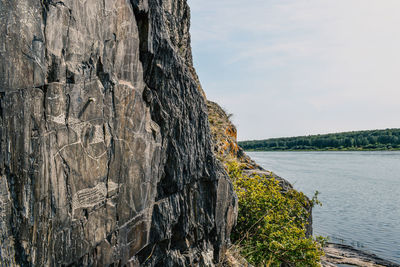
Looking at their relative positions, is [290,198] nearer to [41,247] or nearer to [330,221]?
[41,247]

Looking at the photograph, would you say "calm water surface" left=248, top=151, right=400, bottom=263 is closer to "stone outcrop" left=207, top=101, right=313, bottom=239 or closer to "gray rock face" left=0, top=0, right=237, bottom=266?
"stone outcrop" left=207, top=101, right=313, bottom=239

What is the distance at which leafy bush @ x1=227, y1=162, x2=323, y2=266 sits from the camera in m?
7.85

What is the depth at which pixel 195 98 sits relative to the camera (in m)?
5.99

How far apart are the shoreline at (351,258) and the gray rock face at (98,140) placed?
1068 cm

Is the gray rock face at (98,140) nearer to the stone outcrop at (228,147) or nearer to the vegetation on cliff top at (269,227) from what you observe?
the vegetation on cliff top at (269,227)

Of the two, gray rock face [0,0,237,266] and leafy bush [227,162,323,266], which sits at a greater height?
gray rock face [0,0,237,266]

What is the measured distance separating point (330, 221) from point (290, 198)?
455 inches

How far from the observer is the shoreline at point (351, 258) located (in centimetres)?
1427

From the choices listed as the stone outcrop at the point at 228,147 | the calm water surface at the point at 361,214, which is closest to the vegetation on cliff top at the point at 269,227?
the stone outcrop at the point at 228,147

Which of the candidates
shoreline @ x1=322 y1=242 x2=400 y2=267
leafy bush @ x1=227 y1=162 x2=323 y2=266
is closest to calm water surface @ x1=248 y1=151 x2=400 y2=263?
shoreline @ x1=322 y1=242 x2=400 y2=267

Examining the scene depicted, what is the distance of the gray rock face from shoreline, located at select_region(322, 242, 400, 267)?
10.7 metres

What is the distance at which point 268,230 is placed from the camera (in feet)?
28.0

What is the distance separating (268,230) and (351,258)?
28.5 feet

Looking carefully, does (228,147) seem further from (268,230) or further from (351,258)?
(351,258)
